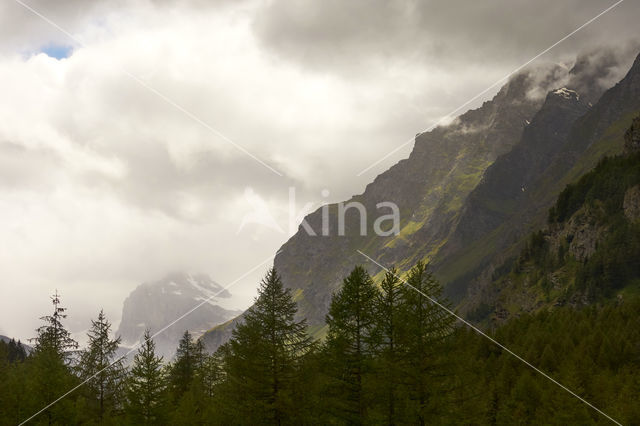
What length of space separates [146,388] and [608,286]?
5761 inches

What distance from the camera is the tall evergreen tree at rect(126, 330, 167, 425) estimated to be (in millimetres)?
42875

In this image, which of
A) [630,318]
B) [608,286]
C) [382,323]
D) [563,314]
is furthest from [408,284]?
[608,286]

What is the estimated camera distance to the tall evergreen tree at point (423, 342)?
33.1m

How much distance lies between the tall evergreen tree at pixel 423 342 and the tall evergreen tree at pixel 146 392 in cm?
2204

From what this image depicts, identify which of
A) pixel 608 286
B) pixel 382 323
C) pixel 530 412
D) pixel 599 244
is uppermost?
pixel 599 244

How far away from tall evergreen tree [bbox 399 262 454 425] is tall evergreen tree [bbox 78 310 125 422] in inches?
1187

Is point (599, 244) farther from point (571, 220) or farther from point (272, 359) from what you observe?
point (272, 359)

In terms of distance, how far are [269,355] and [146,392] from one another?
14.1 meters

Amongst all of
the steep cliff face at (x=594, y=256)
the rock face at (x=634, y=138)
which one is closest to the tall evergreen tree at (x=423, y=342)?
the steep cliff face at (x=594, y=256)

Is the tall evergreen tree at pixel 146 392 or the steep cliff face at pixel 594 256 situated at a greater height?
the steep cliff face at pixel 594 256

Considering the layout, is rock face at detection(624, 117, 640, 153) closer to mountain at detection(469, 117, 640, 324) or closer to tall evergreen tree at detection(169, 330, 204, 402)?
mountain at detection(469, 117, 640, 324)

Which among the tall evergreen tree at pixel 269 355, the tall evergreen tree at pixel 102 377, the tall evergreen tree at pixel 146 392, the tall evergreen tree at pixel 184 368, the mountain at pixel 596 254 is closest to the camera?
the tall evergreen tree at pixel 269 355

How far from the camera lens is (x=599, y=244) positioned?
171 m

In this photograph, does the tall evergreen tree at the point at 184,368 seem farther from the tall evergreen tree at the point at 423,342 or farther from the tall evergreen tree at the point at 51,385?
the tall evergreen tree at the point at 423,342
